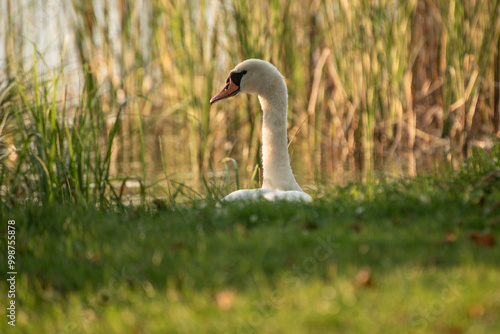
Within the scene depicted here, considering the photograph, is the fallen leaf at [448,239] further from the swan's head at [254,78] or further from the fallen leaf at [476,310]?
the swan's head at [254,78]

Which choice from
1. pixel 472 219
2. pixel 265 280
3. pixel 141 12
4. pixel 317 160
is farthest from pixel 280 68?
pixel 265 280

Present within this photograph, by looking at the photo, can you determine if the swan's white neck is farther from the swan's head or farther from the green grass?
the green grass

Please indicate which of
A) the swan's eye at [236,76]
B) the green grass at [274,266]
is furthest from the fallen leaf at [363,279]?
the swan's eye at [236,76]

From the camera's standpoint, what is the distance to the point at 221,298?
8.80 feet

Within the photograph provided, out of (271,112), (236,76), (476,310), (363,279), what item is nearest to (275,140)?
(271,112)

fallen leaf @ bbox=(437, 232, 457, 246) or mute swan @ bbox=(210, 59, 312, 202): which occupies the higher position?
mute swan @ bbox=(210, 59, 312, 202)

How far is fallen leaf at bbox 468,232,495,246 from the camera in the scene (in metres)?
3.05

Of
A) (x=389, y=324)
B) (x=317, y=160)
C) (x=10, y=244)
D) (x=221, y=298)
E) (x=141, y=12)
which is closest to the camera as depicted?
(x=389, y=324)

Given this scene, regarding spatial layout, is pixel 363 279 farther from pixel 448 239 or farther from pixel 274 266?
pixel 448 239

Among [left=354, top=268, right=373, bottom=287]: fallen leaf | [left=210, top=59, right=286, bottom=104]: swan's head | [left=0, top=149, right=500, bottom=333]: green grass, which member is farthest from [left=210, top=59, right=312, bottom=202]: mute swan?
[left=354, top=268, right=373, bottom=287]: fallen leaf

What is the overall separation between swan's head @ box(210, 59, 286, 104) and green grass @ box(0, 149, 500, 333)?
60.3 inches

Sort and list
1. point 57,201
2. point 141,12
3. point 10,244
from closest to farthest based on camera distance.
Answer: point 10,244 < point 57,201 < point 141,12

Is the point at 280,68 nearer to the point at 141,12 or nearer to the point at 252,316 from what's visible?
the point at 141,12

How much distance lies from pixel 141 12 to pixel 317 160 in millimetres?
4029
